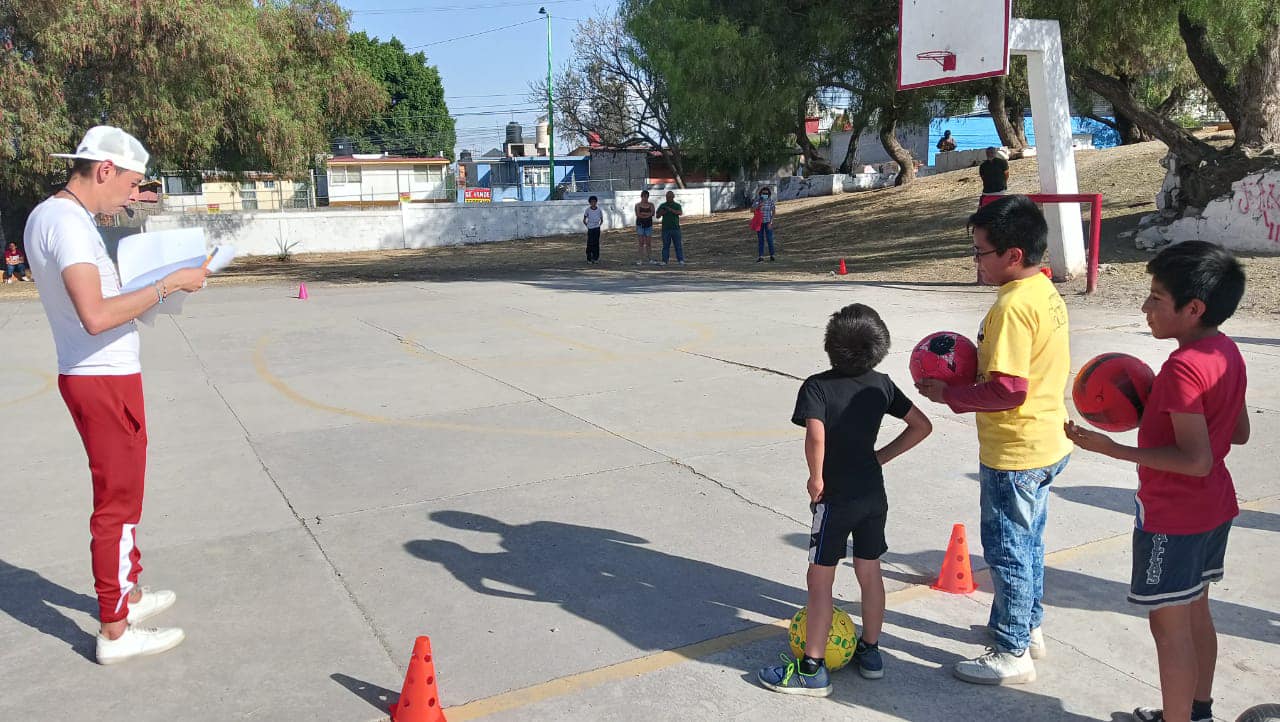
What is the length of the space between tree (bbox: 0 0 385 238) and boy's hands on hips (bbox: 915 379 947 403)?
19.5 meters

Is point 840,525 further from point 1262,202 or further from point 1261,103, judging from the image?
point 1261,103

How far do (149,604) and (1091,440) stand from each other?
147 inches

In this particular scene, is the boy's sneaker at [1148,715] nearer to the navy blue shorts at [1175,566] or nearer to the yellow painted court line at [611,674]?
the navy blue shorts at [1175,566]

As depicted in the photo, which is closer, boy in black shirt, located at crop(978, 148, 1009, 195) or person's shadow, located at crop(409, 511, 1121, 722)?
person's shadow, located at crop(409, 511, 1121, 722)

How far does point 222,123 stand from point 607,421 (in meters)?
18.0

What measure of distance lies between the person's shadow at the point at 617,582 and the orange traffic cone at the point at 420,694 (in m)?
0.94

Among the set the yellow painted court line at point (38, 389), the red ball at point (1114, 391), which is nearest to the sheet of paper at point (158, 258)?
the red ball at point (1114, 391)

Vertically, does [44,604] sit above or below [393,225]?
below

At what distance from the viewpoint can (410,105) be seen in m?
75.7

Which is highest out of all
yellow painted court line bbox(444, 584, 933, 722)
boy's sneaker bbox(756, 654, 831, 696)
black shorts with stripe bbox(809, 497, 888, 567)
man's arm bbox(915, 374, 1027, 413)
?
man's arm bbox(915, 374, 1027, 413)

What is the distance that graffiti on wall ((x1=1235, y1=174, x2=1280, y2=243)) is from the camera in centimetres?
1533

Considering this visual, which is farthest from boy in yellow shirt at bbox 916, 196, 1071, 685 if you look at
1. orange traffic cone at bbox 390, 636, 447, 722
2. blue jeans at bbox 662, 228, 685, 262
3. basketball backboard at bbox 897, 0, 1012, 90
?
blue jeans at bbox 662, 228, 685, 262

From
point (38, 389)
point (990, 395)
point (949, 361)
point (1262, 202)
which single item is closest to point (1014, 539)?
point (990, 395)

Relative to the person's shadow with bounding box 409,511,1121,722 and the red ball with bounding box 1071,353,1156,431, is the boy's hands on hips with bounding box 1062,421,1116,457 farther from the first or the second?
the person's shadow with bounding box 409,511,1121,722
